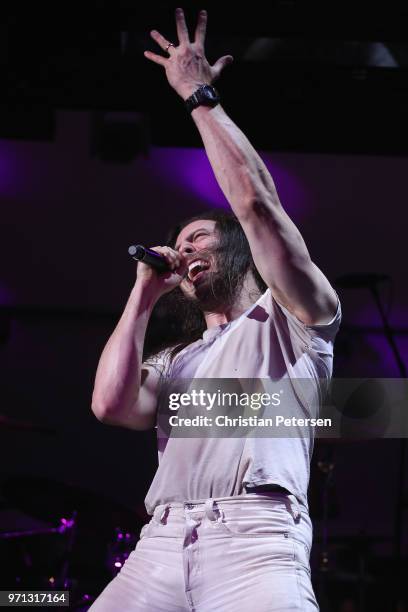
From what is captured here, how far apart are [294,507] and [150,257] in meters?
0.64

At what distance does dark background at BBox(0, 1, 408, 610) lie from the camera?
303cm

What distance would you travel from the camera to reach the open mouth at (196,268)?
1938 millimetres

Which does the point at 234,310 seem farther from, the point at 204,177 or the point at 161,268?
the point at 204,177

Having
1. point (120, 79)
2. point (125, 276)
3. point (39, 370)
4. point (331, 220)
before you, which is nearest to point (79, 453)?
point (39, 370)

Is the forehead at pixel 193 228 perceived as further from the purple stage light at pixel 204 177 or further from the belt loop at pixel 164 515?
the purple stage light at pixel 204 177

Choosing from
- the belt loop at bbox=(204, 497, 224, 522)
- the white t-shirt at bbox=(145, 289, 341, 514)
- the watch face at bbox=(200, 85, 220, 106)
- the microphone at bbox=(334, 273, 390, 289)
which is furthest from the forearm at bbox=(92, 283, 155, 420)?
the microphone at bbox=(334, 273, 390, 289)

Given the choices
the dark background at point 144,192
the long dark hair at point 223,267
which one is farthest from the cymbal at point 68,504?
the long dark hair at point 223,267

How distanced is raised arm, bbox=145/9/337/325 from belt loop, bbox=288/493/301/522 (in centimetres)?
35

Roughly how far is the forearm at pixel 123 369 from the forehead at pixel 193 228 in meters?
0.37

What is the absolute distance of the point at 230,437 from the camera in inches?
58.5

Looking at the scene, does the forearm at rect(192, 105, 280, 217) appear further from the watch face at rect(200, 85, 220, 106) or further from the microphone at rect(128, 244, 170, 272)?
the microphone at rect(128, 244, 170, 272)

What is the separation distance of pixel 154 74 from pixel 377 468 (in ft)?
9.61

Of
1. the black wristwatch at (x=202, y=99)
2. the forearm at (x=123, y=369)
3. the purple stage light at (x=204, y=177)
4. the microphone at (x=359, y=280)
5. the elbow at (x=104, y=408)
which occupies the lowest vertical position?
the elbow at (x=104, y=408)

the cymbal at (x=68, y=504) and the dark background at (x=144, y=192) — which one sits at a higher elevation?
the dark background at (x=144, y=192)
